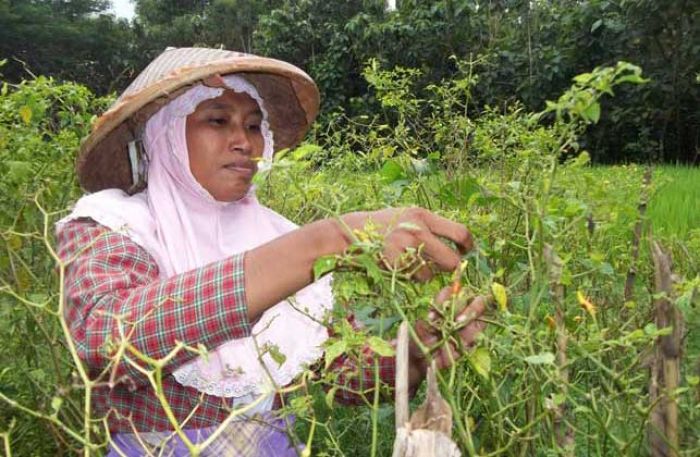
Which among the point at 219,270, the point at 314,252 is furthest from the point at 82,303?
the point at 314,252

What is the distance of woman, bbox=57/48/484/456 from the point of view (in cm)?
113

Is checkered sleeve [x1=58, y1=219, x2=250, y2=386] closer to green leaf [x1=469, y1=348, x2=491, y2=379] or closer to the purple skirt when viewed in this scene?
the purple skirt

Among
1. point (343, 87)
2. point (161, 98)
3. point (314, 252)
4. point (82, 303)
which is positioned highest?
point (161, 98)

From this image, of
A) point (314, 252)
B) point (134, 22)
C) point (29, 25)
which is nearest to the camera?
point (314, 252)

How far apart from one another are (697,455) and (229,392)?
2.53ft

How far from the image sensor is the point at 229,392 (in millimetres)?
1445

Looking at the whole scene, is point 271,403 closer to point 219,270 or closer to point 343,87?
point 219,270

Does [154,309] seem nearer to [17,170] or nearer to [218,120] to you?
[218,120]

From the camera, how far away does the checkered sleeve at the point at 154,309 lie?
1.13 meters

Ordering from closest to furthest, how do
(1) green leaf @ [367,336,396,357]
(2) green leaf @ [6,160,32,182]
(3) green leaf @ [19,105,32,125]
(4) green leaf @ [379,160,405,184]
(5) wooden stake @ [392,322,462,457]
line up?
(5) wooden stake @ [392,322,462,457] < (1) green leaf @ [367,336,396,357] < (4) green leaf @ [379,160,405,184] < (2) green leaf @ [6,160,32,182] < (3) green leaf @ [19,105,32,125]

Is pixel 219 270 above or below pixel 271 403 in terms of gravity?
above

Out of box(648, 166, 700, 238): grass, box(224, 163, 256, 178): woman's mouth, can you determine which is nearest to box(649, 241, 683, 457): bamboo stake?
box(224, 163, 256, 178): woman's mouth

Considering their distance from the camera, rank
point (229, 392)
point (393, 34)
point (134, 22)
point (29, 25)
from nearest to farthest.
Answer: point (229, 392) < point (393, 34) < point (29, 25) < point (134, 22)

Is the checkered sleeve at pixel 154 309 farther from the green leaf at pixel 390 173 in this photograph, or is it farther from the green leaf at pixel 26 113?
the green leaf at pixel 26 113
